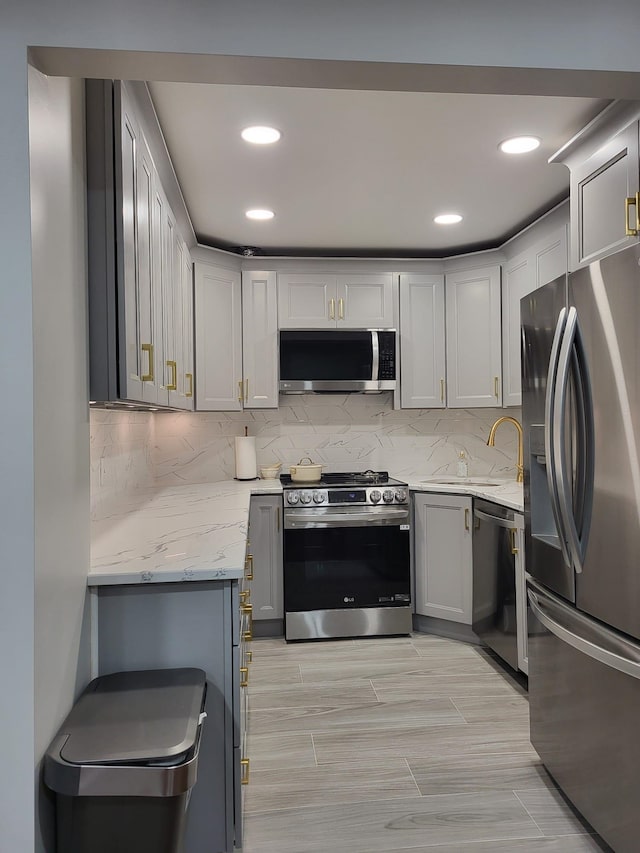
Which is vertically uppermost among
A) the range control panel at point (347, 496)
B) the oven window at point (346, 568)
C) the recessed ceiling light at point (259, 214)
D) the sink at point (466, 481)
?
the recessed ceiling light at point (259, 214)

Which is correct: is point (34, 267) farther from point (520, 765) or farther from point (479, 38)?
point (520, 765)

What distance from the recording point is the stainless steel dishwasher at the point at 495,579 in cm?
315

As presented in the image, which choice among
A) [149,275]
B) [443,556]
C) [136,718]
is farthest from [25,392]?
[443,556]

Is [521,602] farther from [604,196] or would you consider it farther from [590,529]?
[604,196]


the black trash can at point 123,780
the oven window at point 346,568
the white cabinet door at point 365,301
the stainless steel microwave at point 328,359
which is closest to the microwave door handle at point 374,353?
the stainless steel microwave at point 328,359

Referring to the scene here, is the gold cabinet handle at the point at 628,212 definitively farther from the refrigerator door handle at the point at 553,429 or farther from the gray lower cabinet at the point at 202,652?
the gray lower cabinet at the point at 202,652

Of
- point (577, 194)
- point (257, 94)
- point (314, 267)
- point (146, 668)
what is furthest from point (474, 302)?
point (146, 668)

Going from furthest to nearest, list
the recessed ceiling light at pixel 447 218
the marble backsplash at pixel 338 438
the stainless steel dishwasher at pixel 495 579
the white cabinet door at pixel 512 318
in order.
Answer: the marble backsplash at pixel 338 438 → the white cabinet door at pixel 512 318 → the recessed ceiling light at pixel 447 218 → the stainless steel dishwasher at pixel 495 579

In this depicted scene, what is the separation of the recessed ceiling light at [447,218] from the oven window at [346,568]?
73.0 inches

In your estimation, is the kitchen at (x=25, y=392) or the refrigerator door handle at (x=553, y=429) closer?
the kitchen at (x=25, y=392)

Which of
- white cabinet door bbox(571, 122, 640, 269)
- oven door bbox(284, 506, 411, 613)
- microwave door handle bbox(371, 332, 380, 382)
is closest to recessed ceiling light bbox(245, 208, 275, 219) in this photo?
microwave door handle bbox(371, 332, 380, 382)

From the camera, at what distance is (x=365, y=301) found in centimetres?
428

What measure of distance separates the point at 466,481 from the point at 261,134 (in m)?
2.55

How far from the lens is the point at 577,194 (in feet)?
8.27
